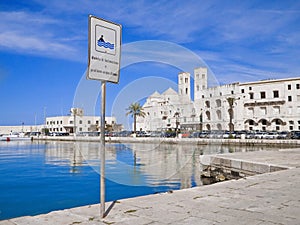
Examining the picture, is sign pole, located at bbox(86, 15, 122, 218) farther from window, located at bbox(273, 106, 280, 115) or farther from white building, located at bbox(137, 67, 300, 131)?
window, located at bbox(273, 106, 280, 115)

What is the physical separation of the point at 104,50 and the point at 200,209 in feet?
9.43

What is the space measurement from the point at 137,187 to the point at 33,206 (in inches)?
155

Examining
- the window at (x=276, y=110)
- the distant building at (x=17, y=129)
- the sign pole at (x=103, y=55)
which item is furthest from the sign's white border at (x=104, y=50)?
the distant building at (x=17, y=129)

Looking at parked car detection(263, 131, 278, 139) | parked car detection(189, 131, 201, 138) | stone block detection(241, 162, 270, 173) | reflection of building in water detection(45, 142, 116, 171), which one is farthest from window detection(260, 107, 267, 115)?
stone block detection(241, 162, 270, 173)

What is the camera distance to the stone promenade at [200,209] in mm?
4301

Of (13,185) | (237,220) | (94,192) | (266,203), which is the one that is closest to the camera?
(237,220)

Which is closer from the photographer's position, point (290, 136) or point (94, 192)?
point (94, 192)

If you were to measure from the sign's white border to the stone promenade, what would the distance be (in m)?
2.03

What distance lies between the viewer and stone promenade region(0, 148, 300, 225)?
4301 mm

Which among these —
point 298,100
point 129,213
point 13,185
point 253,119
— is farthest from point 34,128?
point 129,213

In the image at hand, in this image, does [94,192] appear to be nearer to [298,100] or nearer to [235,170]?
[235,170]

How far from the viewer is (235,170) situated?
11.9 meters

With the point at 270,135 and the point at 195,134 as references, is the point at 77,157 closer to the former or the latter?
the point at 270,135

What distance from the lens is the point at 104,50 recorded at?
4.54 metres
